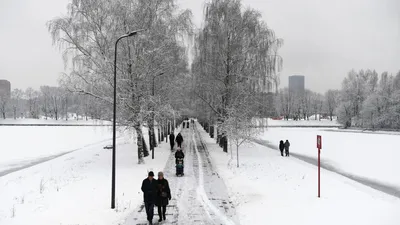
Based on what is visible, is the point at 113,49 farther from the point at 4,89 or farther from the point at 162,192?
the point at 4,89

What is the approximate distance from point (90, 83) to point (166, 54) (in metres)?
5.52

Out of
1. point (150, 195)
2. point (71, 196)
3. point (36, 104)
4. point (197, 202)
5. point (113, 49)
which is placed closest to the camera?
point (150, 195)

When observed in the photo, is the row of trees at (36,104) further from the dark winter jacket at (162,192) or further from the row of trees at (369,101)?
the dark winter jacket at (162,192)

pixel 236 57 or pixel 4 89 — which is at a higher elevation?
pixel 4 89

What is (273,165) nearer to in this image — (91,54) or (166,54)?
(166,54)

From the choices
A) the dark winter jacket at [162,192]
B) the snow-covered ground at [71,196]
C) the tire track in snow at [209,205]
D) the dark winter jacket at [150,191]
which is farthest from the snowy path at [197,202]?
the snow-covered ground at [71,196]

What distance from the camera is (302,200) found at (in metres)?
12.1

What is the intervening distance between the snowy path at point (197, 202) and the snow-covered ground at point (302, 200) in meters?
0.47

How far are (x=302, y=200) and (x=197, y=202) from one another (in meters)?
4.08

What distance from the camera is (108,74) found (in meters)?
19.0

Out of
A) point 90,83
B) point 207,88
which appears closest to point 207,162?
point 207,88

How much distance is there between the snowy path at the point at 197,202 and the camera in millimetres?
9883

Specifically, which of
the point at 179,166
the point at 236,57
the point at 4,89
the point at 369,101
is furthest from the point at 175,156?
the point at 4,89

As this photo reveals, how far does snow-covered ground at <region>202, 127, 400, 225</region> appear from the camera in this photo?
9977mm
